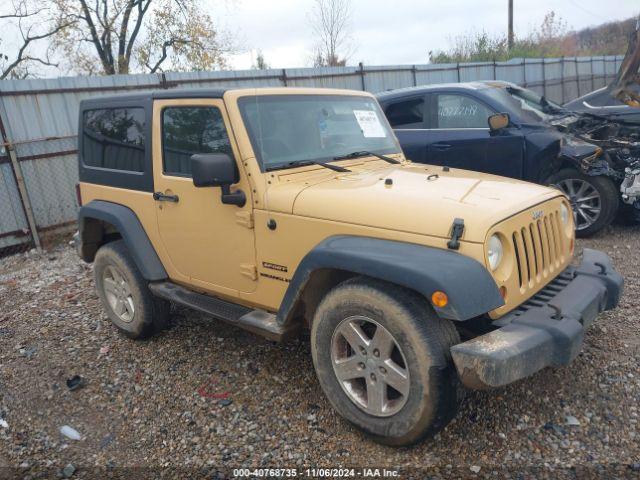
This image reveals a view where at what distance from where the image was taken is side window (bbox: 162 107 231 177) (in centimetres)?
332

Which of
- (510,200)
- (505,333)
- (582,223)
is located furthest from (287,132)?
(582,223)

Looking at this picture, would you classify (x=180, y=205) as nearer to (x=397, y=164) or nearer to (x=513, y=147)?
(x=397, y=164)

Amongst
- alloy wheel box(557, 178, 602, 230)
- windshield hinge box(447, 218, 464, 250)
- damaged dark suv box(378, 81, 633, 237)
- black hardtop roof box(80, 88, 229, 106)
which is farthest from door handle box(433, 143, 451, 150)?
windshield hinge box(447, 218, 464, 250)

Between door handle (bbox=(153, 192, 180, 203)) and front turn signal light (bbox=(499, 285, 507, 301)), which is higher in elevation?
door handle (bbox=(153, 192, 180, 203))

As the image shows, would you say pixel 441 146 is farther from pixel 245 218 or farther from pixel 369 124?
pixel 245 218

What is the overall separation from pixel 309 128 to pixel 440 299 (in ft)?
5.53

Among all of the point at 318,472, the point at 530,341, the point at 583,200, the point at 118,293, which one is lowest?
the point at 318,472

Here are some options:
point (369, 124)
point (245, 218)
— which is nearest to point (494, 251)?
point (245, 218)

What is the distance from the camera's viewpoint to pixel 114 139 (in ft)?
13.5

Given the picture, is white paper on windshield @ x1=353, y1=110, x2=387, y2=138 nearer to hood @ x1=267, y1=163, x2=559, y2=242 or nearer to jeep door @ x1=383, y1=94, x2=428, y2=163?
hood @ x1=267, y1=163, x2=559, y2=242

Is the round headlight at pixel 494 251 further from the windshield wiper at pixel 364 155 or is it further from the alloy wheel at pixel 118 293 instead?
the alloy wheel at pixel 118 293

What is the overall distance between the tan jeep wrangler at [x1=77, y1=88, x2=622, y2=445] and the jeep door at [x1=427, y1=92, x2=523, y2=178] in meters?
2.65

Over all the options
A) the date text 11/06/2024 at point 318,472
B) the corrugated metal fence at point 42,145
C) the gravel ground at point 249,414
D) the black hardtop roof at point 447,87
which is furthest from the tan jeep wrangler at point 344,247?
the corrugated metal fence at point 42,145

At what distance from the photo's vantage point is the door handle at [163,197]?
11.7 ft
